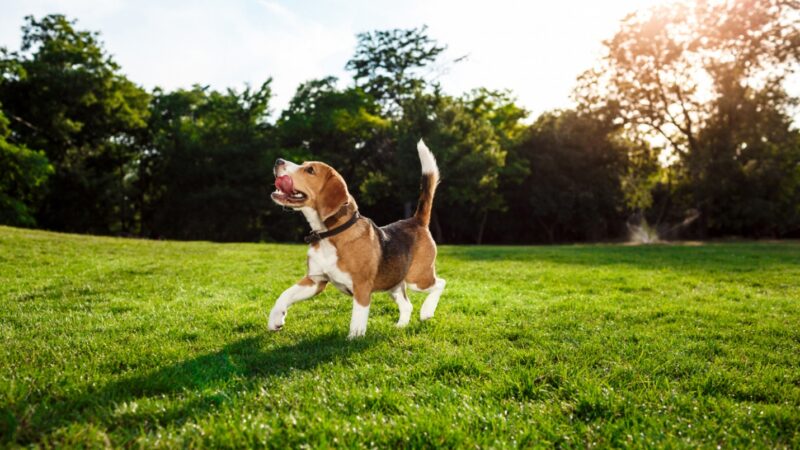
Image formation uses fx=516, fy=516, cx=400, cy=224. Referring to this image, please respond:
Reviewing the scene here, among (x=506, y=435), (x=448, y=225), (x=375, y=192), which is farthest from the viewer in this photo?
(x=448, y=225)

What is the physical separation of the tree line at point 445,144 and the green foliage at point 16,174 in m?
0.12

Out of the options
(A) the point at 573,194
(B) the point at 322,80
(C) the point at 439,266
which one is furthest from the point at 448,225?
(C) the point at 439,266

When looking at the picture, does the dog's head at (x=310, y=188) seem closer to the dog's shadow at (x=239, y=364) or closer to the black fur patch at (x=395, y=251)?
the black fur patch at (x=395, y=251)

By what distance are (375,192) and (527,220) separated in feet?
54.2

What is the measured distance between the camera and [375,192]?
3331cm

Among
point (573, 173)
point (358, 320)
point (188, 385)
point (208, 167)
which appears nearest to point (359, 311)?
point (358, 320)

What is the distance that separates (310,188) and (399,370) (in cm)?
205

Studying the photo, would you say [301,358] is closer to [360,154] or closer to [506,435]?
[506,435]

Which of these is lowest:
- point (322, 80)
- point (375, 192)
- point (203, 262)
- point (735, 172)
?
point (203, 262)

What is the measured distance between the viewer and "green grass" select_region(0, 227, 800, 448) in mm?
2992

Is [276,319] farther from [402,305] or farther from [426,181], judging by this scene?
[426,181]

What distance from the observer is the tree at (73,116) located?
117 feet

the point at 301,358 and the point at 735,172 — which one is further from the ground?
the point at 735,172

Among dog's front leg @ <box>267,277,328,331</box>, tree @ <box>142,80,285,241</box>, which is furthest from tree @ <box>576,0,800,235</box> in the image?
dog's front leg @ <box>267,277,328,331</box>
